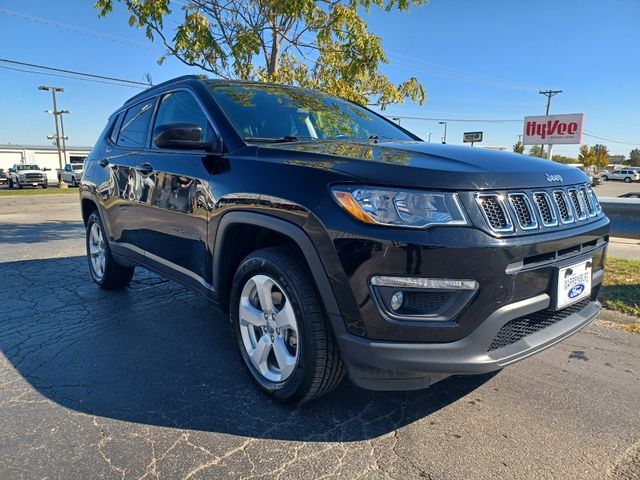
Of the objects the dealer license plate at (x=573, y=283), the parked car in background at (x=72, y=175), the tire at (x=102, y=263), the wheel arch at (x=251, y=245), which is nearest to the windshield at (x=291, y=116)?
the wheel arch at (x=251, y=245)

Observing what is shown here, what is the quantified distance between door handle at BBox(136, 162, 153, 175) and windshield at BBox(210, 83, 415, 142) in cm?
79

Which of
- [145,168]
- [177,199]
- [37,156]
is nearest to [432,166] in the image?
[177,199]

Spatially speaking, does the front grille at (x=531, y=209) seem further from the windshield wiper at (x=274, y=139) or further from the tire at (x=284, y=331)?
the windshield wiper at (x=274, y=139)

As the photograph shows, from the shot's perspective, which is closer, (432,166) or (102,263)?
(432,166)

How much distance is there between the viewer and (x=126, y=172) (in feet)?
12.7

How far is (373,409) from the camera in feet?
8.29

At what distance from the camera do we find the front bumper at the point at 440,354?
1.95 m

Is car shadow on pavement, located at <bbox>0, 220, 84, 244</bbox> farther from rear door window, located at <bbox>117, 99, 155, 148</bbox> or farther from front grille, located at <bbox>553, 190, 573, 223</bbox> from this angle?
front grille, located at <bbox>553, 190, 573, 223</bbox>

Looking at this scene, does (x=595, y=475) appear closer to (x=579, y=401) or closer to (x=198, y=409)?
(x=579, y=401)

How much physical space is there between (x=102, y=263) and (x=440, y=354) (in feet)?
12.9

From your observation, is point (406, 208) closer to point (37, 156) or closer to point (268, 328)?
point (268, 328)

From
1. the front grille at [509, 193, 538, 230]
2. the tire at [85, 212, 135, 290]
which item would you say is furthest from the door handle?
the front grille at [509, 193, 538, 230]

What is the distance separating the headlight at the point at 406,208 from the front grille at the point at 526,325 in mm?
571

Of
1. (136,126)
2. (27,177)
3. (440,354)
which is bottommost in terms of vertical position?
(27,177)
